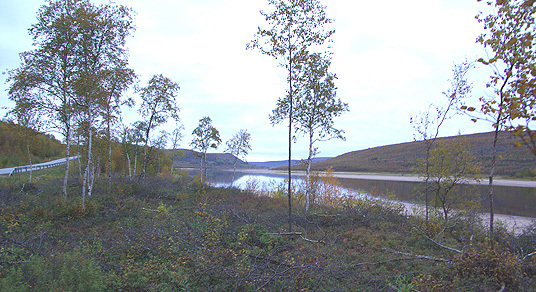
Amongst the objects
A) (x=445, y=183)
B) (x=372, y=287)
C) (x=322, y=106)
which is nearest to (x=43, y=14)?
(x=322, y=106)

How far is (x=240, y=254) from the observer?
257 inches

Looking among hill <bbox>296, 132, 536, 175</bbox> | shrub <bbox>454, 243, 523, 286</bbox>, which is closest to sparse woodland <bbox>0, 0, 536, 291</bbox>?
shrub <bbox>454, 243, 523, 286</bbox>

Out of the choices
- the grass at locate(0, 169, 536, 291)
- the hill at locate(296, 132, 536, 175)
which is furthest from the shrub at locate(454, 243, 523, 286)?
the hill at locate(296, 132, 536, 175)

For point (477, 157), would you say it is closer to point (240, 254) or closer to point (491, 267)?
point (491, 267)

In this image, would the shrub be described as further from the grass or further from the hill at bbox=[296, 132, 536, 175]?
the hill at bbox=[296, 132, 536, 175]

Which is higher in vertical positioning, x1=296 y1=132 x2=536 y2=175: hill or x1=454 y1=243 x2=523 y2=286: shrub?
x1=296 y1=132 x2=536 y2=175: hill

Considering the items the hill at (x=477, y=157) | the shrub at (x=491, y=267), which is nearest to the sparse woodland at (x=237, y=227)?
the shrub at (x=491, y=267)

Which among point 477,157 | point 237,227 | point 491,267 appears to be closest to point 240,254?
point 237,227

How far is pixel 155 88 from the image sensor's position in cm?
1734

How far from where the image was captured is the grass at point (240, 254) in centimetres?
482

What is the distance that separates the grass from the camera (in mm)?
4820

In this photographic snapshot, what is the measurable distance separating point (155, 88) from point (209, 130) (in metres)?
9.47

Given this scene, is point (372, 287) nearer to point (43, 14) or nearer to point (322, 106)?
point (322, 106)

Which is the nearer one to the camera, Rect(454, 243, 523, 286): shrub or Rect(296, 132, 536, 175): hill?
Rect(454, 243, 523, 286): shrub
